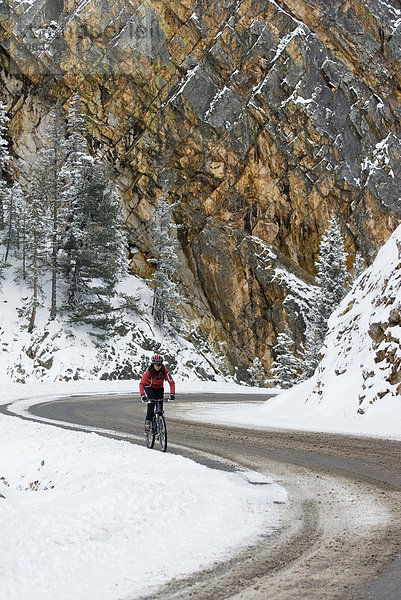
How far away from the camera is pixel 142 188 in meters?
49.9

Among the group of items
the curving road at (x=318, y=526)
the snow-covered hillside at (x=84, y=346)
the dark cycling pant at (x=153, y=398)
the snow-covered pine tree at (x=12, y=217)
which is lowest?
the curving road at (x=318, y=526)

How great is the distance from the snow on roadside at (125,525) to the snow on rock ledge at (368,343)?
762 centimetres

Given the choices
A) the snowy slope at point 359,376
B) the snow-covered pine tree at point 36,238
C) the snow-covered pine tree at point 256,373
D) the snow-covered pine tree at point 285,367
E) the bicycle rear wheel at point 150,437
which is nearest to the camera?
the bicycle rear wheel at point 150,437

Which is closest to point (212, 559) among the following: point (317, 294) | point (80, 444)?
point (80, 444)

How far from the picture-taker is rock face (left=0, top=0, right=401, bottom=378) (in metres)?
49.0

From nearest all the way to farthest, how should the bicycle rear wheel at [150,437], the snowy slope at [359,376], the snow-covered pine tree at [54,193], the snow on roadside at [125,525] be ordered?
the snow on roadside at [125,525], the bicycle rear wheel at [150,437], the snowy slope at [359,376], the snow-covered pine tree at [54,193]

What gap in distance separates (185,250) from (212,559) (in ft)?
151

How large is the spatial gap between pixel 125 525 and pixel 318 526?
1.82 meters

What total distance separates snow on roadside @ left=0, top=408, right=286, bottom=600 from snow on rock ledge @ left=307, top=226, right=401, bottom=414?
25.0ft

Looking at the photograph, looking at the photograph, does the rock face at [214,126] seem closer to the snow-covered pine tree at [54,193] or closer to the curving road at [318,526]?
the snow-covered pine tree at [54,193]

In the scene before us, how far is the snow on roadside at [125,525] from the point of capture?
327cm

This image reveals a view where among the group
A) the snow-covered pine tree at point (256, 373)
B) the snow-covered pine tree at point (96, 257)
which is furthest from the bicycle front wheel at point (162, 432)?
the snow-covered pine tree at point (256, 373)

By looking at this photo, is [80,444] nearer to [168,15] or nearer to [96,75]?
[96,75]

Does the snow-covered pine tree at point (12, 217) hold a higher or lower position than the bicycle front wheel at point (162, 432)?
higher
